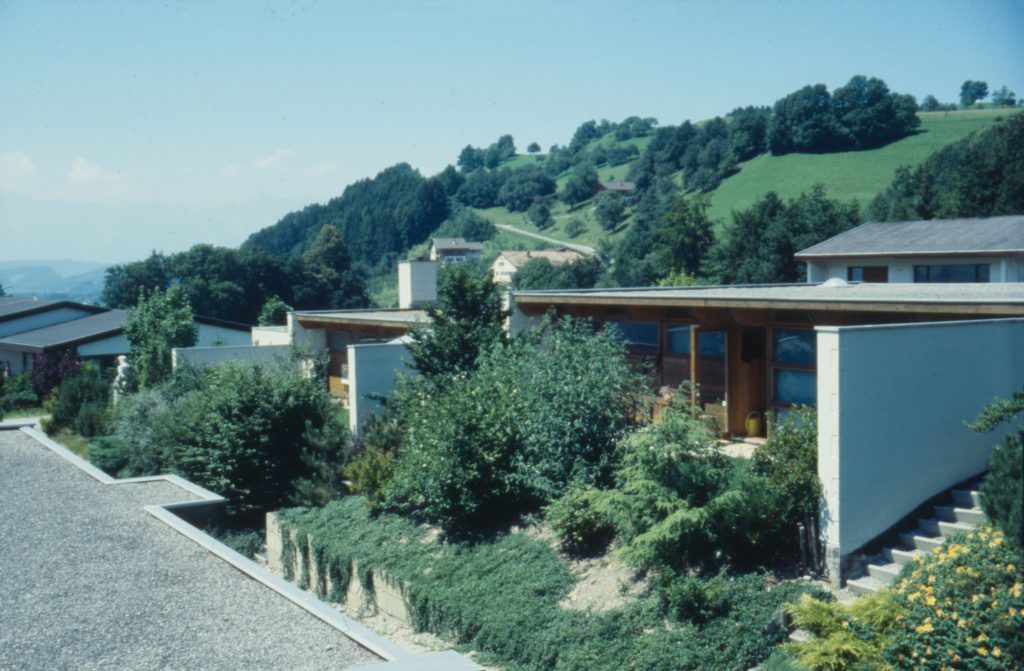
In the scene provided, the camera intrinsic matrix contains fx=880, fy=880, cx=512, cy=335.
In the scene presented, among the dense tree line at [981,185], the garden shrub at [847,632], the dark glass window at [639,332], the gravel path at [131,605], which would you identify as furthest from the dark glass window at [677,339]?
the dense tree line at [981,185]

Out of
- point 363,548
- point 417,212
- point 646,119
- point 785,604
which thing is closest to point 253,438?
point 363,548

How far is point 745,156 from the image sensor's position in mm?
95625

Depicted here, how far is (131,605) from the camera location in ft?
32.7

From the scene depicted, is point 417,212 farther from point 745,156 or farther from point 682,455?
point 682,455

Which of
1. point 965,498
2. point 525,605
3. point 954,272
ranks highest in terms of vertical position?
point 954,272

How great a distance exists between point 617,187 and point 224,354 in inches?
3849

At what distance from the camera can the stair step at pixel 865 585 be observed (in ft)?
30.6

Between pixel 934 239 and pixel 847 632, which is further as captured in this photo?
pixel 934 239

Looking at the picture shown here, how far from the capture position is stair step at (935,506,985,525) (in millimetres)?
9927

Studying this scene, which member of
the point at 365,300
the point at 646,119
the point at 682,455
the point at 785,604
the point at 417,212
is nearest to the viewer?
the point at 785,604

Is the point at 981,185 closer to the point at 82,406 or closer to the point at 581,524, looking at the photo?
the point at 581,524

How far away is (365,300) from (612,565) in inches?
2958

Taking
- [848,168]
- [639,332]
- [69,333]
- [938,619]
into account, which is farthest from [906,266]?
[848,168]

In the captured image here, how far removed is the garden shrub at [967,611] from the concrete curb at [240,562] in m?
3.94
